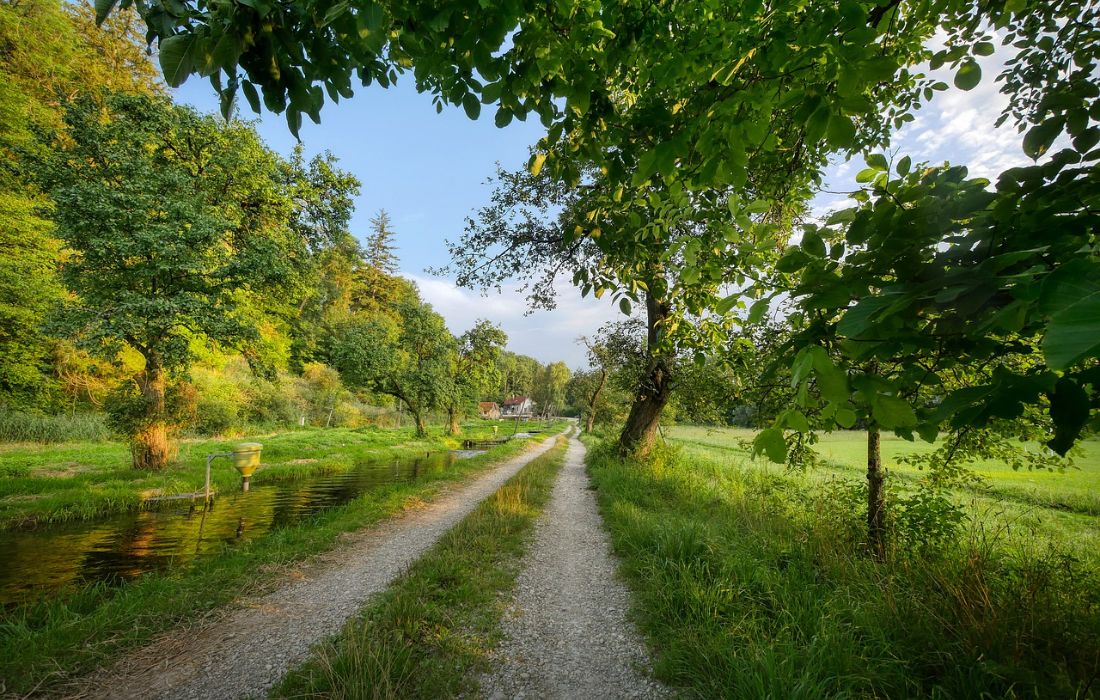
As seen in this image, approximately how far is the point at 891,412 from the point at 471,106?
2351 millimetres

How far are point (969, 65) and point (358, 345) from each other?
26320mm

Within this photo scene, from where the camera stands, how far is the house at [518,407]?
305 feet

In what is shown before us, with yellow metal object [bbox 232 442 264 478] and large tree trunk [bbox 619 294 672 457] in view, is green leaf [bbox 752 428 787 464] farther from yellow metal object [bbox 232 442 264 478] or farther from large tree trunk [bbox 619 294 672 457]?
large tree trunk [bbox 619 294 672 457]

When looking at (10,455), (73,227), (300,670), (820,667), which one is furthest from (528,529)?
(10,455)

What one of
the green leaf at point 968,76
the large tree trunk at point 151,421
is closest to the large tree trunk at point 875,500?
the green leaf at point 968,76

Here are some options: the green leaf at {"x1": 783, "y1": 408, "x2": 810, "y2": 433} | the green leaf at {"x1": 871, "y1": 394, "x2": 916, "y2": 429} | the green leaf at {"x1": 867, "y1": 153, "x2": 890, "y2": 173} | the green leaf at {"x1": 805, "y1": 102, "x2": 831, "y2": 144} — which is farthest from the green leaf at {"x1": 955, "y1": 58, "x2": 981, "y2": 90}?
the green leaf at {"x1": 783, "y1": 408, "x2": 810, "y2": 433}

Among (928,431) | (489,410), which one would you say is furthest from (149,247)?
(489,410)

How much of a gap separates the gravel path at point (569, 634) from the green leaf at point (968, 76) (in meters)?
4.49

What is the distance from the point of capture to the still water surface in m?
6.02

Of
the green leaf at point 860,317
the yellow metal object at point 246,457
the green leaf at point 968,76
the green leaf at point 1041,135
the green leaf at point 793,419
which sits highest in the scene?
the green leaf at point 968,76

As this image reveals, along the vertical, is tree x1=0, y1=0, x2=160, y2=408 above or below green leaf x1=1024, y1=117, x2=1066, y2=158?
above

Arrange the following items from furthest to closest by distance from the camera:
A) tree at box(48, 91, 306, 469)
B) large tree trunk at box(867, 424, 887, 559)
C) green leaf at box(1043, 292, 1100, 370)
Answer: tree at box(48, 91, 306, 469) → large tree trunk at box(867, 424, 887, 559) → green leaf at box(1043, 292, 1100, 370)

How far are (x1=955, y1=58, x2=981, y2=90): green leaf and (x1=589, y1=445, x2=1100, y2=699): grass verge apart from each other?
3.52 metres

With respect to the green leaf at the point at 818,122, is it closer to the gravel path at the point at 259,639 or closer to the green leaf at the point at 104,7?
the green leaf at the point at 104,7
